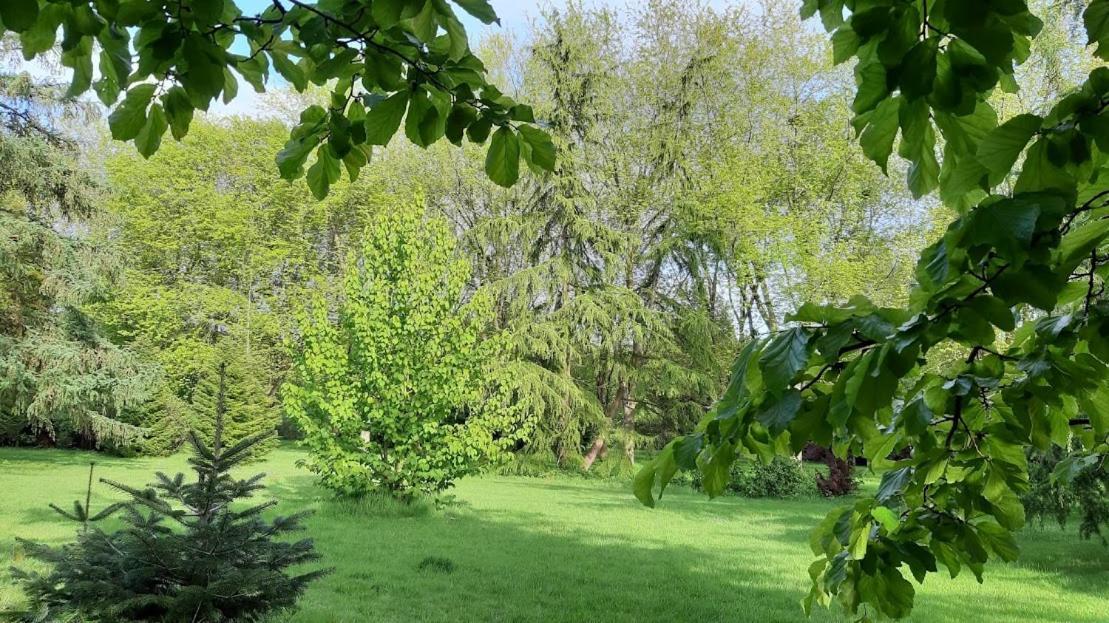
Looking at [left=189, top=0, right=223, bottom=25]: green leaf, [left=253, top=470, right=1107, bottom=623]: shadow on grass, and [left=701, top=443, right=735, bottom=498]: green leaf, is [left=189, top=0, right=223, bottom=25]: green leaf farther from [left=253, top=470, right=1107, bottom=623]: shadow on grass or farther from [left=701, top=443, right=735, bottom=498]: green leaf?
[left=253, top=470, right=1107, bottom=623]: shadow on grass

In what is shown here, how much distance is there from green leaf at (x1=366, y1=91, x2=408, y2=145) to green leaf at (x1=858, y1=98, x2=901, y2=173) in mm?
893

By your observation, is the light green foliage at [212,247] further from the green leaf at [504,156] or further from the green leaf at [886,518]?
the green leaf at [886,518]

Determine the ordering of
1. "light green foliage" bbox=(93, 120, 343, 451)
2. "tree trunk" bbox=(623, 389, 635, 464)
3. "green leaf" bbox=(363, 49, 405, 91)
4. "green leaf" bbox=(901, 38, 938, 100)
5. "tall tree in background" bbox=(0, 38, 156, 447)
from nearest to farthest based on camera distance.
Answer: "green leaf" bbox=(901, 38, 938, 100), "green leaf" bbox=(363, 49, 405, 91), "tall tree in background" bbox=(0, 38, 156, 447), "tree trunk" bbox=(623, 389, 635, 464), "light green foliage" bbox=(93, 120, 343, 451)

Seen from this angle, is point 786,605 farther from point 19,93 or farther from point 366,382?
point 19,93

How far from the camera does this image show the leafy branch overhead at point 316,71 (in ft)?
4.29

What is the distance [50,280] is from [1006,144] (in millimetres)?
18588

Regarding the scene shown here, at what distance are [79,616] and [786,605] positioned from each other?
5.86 m

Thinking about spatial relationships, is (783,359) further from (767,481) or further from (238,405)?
(238,405)

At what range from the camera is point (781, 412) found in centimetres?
110

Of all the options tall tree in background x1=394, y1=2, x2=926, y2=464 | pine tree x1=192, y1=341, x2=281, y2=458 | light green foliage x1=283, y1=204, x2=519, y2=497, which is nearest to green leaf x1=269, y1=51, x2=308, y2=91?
light green foliage x1=283, y1=204, x2=519, y2=497

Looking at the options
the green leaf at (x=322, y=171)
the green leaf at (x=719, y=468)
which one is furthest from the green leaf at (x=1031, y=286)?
the green leaf at (x=322, y=171)

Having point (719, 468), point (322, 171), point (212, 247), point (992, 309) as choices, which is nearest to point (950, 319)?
point (992, 309)

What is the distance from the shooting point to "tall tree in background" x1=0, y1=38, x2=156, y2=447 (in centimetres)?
1481

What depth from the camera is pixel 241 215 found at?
82.7 feet
